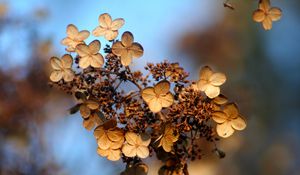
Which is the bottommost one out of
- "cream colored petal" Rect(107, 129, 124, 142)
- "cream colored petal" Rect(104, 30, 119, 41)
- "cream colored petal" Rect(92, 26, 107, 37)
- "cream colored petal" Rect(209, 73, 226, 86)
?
"cream colored petal" Rect(107, 129, 124, 142)

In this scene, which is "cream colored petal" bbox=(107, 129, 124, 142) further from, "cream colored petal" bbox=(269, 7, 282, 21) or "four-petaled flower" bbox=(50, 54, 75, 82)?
"cream colored petal" bbox=(269, 7, 282, 21)

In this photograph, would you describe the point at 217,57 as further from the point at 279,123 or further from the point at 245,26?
the point at 279,123

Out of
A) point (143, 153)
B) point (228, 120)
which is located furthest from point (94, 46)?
point (228, 120)

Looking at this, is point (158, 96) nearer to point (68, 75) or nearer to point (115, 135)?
point (115, 135)

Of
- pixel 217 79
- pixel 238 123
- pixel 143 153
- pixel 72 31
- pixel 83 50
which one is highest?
pixel 72 31

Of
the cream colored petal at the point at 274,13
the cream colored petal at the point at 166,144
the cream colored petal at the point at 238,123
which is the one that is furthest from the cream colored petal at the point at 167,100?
the cream colored petal at the point at 274,13

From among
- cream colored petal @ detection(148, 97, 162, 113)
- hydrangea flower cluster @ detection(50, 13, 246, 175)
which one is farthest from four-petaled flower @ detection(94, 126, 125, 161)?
cream colored petal @ detection(148, 97, 162, 113)

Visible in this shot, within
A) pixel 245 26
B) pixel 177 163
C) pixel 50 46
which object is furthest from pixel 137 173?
pixel 245 26
